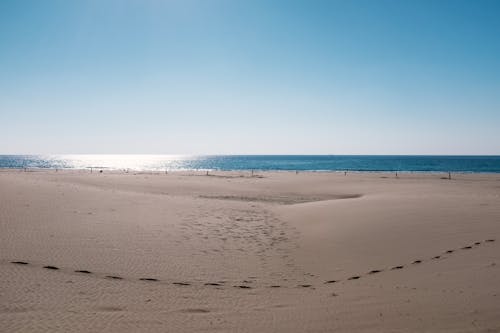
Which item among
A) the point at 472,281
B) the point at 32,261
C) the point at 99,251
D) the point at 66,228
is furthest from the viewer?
the point at 66,228

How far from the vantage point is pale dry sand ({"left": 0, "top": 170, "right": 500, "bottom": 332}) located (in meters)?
6.73

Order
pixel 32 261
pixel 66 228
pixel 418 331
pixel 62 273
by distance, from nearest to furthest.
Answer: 1. pixel 418 331
2. pixel 62 273
3. pixel 32 261
4. pixel 66 228

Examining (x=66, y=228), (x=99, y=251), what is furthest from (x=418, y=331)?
(x=66, y=228)

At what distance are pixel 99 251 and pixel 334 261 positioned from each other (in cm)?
763

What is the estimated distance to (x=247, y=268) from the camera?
37.1ft

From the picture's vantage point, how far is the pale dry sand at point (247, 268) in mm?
6727

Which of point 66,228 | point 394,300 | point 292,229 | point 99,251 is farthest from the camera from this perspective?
point 292,229

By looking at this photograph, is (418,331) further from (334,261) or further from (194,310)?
(334,261)

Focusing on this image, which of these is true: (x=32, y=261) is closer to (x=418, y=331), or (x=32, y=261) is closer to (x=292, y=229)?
(x=418, y=331)

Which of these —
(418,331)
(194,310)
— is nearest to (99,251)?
(194,310)

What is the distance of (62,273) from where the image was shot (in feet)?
30.6

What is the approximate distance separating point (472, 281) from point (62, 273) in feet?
32.8

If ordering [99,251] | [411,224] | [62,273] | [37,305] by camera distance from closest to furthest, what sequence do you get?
1. [37,305]
2. [62,273]
3. [99,251]
4. [411,224]

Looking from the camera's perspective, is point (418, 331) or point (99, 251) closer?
point (418, 331)
